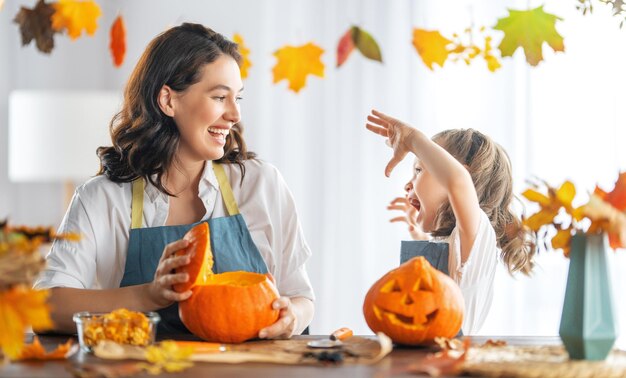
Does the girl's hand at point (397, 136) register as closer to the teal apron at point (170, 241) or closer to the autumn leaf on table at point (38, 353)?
the teal apron at point (170, 241)

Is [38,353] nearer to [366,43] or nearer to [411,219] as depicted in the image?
[366,43]

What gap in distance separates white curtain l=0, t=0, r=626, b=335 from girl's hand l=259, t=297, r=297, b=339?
2108 mm

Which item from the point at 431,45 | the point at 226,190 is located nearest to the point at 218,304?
the point at 226,190

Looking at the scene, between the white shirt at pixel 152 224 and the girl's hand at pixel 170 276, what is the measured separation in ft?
1.12

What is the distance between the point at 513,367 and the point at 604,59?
8.17ft

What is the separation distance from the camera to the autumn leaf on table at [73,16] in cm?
167

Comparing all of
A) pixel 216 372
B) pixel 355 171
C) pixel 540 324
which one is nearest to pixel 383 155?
pixel 355 171

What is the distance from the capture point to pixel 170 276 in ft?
5.23

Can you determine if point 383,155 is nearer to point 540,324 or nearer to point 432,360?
point 540,324

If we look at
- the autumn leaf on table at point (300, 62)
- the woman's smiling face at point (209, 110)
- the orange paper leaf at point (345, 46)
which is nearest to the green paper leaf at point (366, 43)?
the woman's smiling face at point (209, 110)

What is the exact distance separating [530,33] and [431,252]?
600mm

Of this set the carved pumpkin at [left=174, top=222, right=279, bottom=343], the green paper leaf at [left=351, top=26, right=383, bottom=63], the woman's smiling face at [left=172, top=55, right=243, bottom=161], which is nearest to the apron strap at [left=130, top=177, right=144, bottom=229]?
the woman's smiling face at [left=172, top=55, right=243, bottom=161]

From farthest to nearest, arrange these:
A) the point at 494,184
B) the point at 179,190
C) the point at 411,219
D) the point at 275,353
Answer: the point at 411,219 < the point at 494,184 < the point at 179,190 < the point at 275,353

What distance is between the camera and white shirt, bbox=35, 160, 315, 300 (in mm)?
1928
